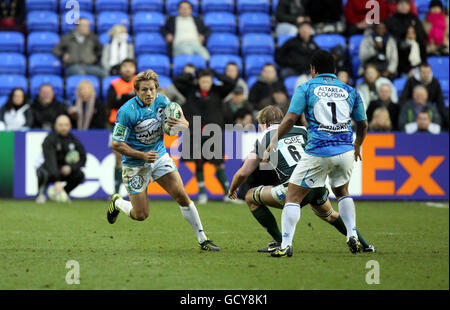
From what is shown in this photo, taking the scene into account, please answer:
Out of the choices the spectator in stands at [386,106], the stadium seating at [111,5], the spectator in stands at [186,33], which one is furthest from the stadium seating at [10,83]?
the spectator in stands at [386,106]

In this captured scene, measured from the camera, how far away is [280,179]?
8.31 meters

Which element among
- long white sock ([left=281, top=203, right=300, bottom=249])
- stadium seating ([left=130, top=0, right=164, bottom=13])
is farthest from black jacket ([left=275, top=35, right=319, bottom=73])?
long white sock ([left=281, top=203, right=300, bottom=249])

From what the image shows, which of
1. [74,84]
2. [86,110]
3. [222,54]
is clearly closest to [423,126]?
[222,54]

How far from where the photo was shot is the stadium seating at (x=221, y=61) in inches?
663

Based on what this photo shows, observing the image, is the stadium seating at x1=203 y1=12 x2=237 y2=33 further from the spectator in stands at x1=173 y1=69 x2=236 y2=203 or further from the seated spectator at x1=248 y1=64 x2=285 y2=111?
the spectator in stands at x1=173 y1=69 x2=236 y2=203

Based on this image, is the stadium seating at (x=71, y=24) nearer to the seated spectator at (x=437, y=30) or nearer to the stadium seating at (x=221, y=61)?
the stadium seating at (x=221, y=61)

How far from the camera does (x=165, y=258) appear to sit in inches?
305

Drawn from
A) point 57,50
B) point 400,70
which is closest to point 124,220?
point 57,50

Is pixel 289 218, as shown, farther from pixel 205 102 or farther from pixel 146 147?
pixel 205 102

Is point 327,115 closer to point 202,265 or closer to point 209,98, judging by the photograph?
point 202,265

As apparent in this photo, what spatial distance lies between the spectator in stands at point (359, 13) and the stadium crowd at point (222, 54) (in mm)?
25

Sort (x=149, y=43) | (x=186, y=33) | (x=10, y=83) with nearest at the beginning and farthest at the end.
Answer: (x=10, y=83), (x=186, y=33), (x=149, y=43)

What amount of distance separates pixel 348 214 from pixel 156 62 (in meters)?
9.34

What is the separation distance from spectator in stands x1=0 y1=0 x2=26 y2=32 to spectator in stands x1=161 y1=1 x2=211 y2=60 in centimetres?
325
